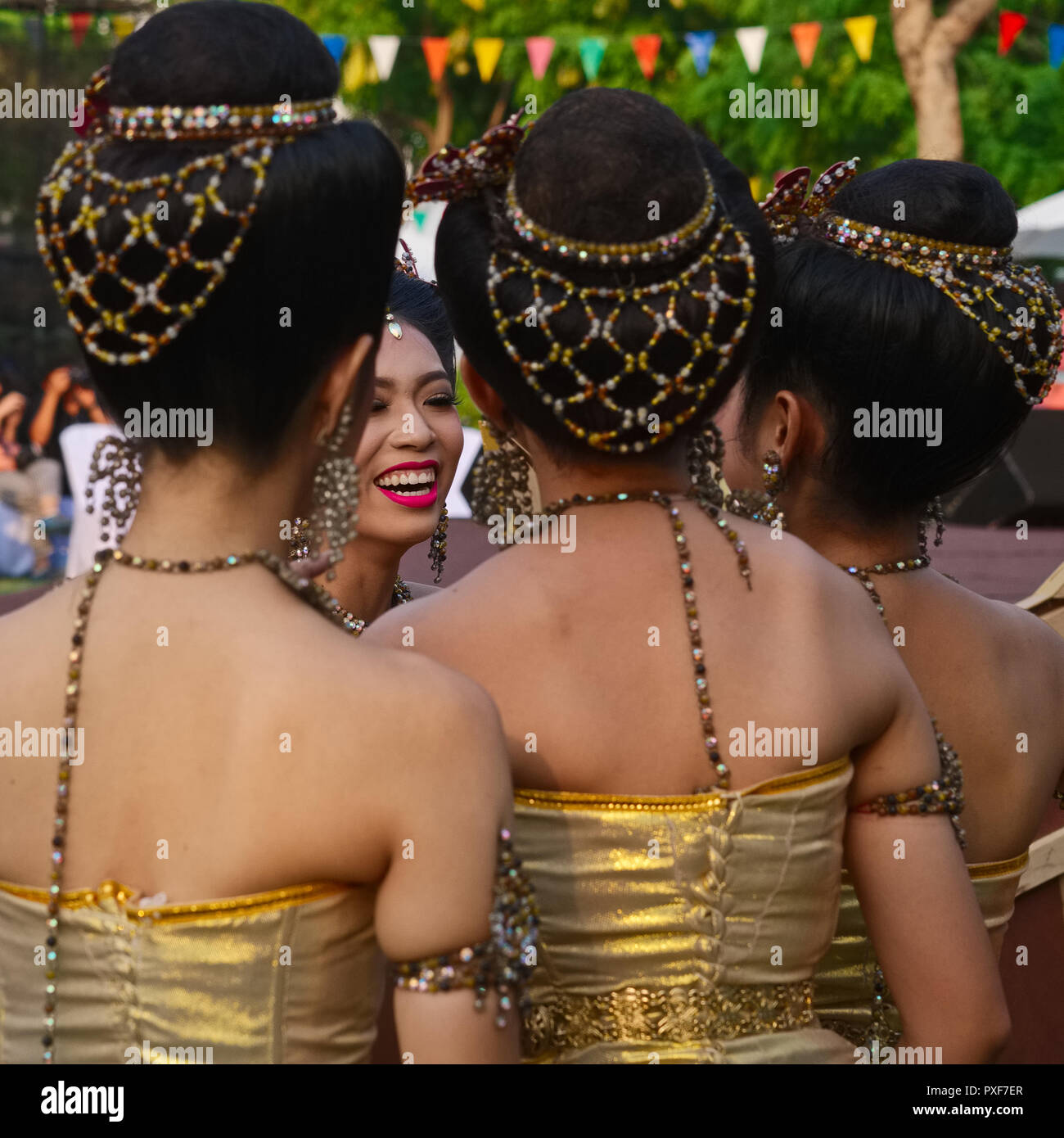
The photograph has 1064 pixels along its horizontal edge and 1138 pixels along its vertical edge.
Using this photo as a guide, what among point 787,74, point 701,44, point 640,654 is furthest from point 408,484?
point 787,74

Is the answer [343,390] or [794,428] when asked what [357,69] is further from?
[343,390]

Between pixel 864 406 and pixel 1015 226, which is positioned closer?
pixel 864 406

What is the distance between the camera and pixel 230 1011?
1.54 metres

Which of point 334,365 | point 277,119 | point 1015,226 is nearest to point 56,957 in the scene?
point 334,365

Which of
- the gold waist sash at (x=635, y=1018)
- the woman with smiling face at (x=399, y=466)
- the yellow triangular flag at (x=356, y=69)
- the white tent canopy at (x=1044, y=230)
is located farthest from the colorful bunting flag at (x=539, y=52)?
the gold waist sash at (x=635, y=1018)

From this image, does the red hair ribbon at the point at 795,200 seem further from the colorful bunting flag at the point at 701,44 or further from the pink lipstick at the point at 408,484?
the colorful bunting flag at the point at 701,44

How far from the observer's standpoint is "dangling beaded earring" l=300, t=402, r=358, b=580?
5.37ft

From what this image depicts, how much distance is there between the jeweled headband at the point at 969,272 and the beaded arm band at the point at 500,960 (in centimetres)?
119

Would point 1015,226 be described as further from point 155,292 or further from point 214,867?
point 214,867

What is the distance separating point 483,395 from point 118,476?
1.62 ft

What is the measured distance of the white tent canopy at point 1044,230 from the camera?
525 inches

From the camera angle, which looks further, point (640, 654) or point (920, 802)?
point (920, 802)

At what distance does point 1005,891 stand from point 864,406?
81 centimetres

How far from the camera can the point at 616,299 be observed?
5.89 feet
